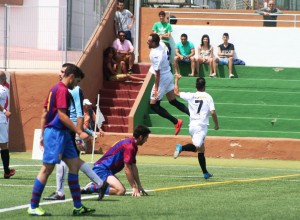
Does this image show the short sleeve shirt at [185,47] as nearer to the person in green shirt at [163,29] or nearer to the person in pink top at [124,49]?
the person in green shirt at [163,29]

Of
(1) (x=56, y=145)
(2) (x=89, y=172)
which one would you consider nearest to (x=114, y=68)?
(2) (x=89, y=172)

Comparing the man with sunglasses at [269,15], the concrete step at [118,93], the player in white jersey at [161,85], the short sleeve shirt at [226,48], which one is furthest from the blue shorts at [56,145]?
the man with sunglasses at [269,15]

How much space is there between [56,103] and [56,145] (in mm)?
532

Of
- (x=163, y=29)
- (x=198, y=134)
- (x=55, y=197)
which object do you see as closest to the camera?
(x=55, y=197)

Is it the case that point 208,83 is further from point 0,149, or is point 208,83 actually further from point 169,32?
point 0,149

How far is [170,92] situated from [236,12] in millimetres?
12278

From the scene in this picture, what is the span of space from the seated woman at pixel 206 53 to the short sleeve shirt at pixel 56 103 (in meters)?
19.3

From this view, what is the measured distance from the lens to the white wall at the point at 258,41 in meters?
33.7

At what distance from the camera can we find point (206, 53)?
3241 cm

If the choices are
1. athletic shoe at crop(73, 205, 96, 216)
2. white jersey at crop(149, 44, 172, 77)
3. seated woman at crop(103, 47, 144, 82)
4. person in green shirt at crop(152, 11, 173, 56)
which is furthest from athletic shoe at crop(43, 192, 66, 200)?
person in green shirt at crop(152, 11, 173, 56)

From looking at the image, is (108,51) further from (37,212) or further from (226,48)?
(37,212)

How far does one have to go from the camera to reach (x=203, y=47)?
107ft

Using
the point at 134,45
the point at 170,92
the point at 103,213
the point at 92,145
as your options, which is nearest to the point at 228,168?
the point at 170,92

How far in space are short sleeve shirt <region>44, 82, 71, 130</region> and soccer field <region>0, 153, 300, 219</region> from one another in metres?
1.15
